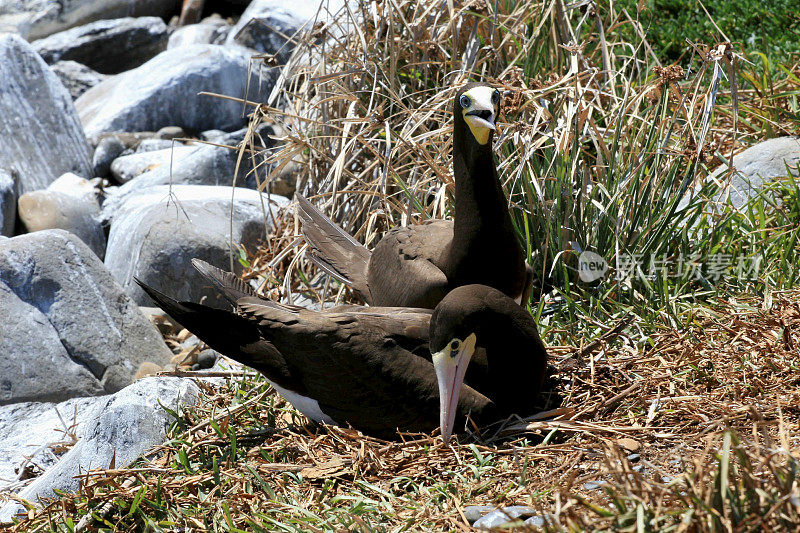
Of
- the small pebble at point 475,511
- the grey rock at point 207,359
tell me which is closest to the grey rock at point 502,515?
the small pebble at point 475,511

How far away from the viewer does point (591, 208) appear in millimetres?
4285

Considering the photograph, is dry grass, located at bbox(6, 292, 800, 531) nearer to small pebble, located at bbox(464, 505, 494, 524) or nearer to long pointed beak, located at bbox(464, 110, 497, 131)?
small pebble, located at bbox(464, 505, 494, 524)

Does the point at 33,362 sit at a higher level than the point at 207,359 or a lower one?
higher

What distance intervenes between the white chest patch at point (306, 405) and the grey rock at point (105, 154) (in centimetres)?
580

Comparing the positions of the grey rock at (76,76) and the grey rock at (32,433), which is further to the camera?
the grey rock at (76,76)

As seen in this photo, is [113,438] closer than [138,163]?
Yes

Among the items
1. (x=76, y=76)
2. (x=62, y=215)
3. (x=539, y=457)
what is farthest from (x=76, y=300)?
(x=76, y=76)

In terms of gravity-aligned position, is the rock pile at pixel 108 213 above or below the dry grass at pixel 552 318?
below

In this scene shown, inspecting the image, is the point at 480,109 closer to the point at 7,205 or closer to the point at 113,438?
the point at 113,438

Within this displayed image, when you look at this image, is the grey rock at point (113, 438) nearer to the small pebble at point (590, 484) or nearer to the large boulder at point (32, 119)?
the small pebble at point (590, 484)

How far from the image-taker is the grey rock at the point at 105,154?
846 cm

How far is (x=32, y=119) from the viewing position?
783cm

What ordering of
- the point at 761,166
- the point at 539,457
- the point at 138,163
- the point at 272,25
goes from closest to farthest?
the point at 539,457
the point at 761,166
the point at 138,163
the point at 272,25

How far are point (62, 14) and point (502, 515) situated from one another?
42.5ft
